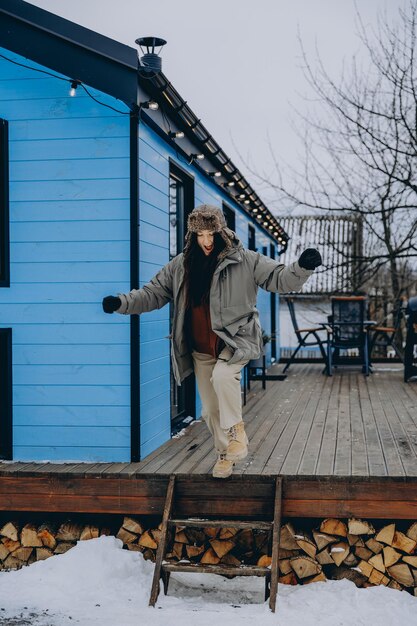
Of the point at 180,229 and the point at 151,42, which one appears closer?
the point at 151,42

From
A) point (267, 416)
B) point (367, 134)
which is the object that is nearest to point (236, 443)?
point (267, 416)

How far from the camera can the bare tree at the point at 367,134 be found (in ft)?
36.2

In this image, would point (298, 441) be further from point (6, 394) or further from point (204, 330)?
point (6, 394)

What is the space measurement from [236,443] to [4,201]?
2249 millimetres

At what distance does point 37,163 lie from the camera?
16.4 ft

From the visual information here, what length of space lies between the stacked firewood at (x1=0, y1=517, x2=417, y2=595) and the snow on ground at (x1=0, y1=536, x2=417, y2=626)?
10 cm

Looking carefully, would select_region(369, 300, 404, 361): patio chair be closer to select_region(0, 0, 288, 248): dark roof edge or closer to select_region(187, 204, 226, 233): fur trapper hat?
select_region(0, 0, 288, 248): dark roof edge

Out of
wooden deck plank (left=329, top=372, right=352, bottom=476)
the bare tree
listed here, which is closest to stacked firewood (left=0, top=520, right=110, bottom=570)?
wooden deck plank (left=329, top=372, right=352, bottom=476)

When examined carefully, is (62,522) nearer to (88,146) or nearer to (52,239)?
(52,239)

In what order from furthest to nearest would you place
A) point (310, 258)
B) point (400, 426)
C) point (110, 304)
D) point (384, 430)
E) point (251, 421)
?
point (251, 421) → point (400, 426) → point (384, 430) → point (110, 304) → point (310, 258)

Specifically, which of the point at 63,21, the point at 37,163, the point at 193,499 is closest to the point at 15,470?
the point at 193,499

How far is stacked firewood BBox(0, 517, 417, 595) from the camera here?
4.30 metres

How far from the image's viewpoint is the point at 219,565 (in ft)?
13.3

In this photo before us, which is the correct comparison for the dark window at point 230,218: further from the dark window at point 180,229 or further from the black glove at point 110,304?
the black glove at point 110,304
